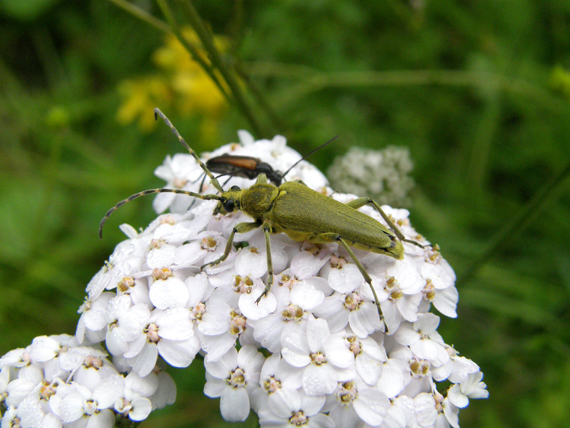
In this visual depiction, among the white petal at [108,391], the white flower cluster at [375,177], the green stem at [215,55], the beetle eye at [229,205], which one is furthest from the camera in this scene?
the white flower cluster at [375,177]

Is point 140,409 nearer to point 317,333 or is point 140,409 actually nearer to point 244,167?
point 317,333

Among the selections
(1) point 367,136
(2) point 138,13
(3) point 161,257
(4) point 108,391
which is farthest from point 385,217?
(1) point 367,136

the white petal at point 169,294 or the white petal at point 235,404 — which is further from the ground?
the white petal at point 169,294

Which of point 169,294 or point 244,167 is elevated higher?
point 244,167

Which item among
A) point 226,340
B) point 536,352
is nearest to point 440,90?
point 536,352

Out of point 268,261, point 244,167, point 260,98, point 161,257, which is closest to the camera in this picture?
point 268,261

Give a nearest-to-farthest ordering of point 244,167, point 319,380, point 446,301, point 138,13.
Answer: point 319,380
point 446,301
point 244,167
point 138,13

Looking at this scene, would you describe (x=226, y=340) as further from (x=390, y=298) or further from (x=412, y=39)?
(x=412, y=39)

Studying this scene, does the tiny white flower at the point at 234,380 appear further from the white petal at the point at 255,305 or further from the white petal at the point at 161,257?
Answer: the white petal at the point at 161,257

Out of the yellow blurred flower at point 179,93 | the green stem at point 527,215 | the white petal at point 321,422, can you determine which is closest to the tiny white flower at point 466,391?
the white petal at point 321,422
